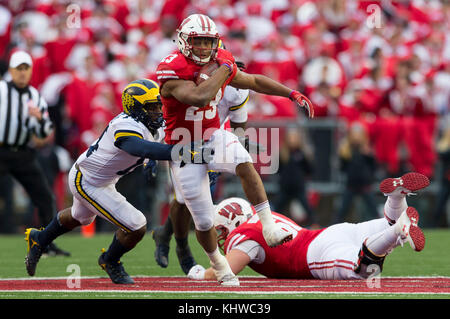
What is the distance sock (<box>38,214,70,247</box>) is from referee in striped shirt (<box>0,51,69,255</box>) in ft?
7.41

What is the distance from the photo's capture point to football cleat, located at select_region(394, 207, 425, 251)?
575 centimetres

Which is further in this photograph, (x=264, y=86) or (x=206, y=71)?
(x=264, y=86)

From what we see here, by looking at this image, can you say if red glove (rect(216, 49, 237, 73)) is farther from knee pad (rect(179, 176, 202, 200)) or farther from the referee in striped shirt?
the referee in striped shirt

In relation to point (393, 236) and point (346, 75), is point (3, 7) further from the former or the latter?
point (393, 236)

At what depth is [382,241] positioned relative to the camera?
5.95 metres

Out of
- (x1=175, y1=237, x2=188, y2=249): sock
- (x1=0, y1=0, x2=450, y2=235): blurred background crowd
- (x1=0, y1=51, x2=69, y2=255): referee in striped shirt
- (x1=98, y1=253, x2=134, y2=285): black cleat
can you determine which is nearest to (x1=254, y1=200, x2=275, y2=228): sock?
(x1=98, y1=253, x2=134, y2=285): black cleat

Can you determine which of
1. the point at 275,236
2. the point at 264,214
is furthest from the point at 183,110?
the point at 275,236

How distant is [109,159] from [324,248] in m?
1.60

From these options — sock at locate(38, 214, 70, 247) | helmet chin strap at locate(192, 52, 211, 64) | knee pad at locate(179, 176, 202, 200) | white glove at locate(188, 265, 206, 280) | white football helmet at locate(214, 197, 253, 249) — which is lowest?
white glove at locate(188, 265, 206, 280)

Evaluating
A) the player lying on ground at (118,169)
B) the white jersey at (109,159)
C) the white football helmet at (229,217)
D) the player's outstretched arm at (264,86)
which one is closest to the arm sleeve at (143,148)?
the player lying on ground at (118,169)

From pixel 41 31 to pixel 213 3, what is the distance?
8.96ft

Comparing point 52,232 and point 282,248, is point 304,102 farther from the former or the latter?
point 52,232

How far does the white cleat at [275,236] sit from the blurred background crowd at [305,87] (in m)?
6.03
